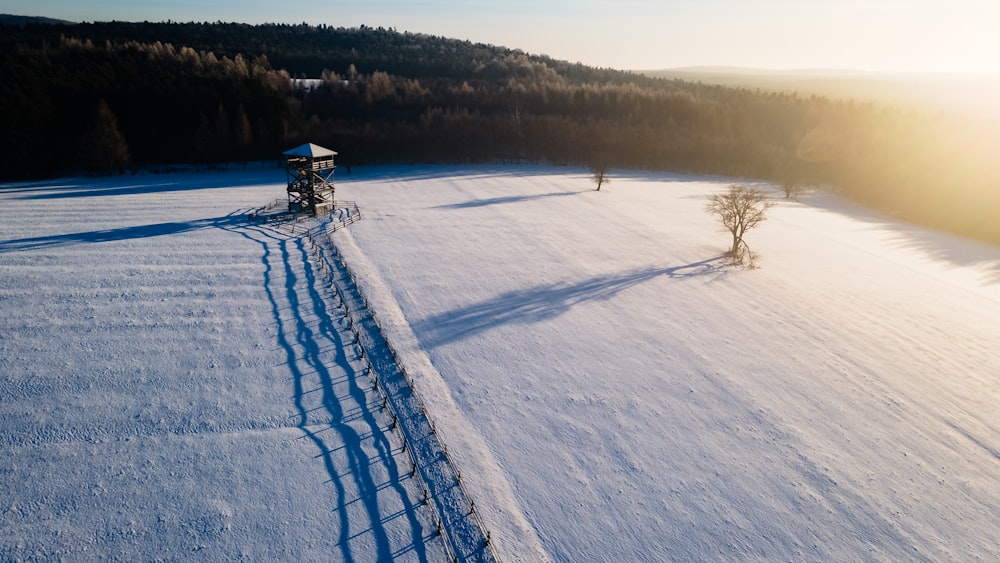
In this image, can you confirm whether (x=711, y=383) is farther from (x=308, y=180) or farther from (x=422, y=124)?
(x=422, y=124)

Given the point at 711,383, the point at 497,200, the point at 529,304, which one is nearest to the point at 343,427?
the point at 529,304

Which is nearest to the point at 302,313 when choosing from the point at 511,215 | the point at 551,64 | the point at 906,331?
the point at 511,215

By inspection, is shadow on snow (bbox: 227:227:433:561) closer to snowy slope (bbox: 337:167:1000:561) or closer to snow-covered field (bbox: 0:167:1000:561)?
snow-covered field (bbox: 0:167:1000:561)

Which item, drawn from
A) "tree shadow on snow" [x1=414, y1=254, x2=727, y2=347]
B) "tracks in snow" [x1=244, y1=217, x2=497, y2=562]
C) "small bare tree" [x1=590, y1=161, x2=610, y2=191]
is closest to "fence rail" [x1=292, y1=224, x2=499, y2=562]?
"tracks in snow" [x1=244, y1=217, x2=497, y2=562]

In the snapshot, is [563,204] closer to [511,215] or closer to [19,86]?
[511,215]

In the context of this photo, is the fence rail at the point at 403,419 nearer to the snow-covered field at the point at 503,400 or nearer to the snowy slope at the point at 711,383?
the snow-covered field at the point at 503,400

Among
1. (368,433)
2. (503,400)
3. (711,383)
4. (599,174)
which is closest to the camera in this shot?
(368,433)
